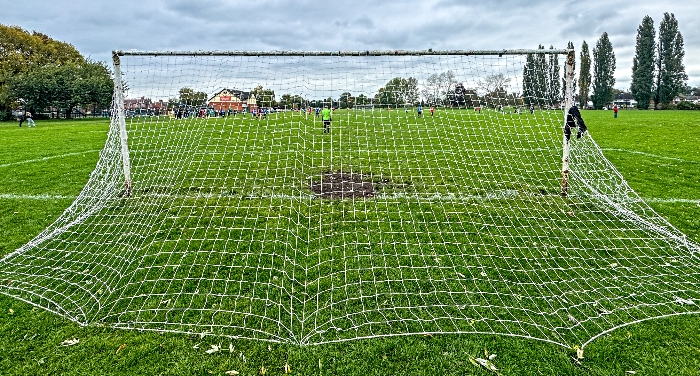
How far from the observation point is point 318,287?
3.82 metres

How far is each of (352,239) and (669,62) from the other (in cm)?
A: 6393

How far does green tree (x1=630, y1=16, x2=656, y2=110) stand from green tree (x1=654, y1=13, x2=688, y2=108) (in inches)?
45.7

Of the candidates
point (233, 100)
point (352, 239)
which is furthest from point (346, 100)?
point (352, 239)

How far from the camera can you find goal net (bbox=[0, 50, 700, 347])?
3.41m

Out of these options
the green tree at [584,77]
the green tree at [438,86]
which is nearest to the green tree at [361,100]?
the green tree at [438,86]

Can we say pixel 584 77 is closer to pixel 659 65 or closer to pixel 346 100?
pixel 659 65

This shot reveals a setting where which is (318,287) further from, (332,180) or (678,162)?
(678,162)

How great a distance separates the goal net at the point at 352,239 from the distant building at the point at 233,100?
0.04 metres

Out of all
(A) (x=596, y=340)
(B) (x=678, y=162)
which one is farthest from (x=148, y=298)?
(B) (x=678, y=162)

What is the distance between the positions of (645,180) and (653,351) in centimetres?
662

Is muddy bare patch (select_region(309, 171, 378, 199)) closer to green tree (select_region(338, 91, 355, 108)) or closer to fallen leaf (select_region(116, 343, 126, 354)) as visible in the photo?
green tree (select_region(338, 91, 355, 108))

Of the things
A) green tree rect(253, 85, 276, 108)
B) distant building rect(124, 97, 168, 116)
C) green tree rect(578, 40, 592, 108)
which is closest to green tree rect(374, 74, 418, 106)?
green tree rect(253, 85, 276, 108)

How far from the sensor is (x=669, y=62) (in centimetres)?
5100

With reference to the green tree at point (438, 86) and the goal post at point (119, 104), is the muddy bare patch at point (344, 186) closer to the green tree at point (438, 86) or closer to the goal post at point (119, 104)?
the green tree at point (438, 86)
